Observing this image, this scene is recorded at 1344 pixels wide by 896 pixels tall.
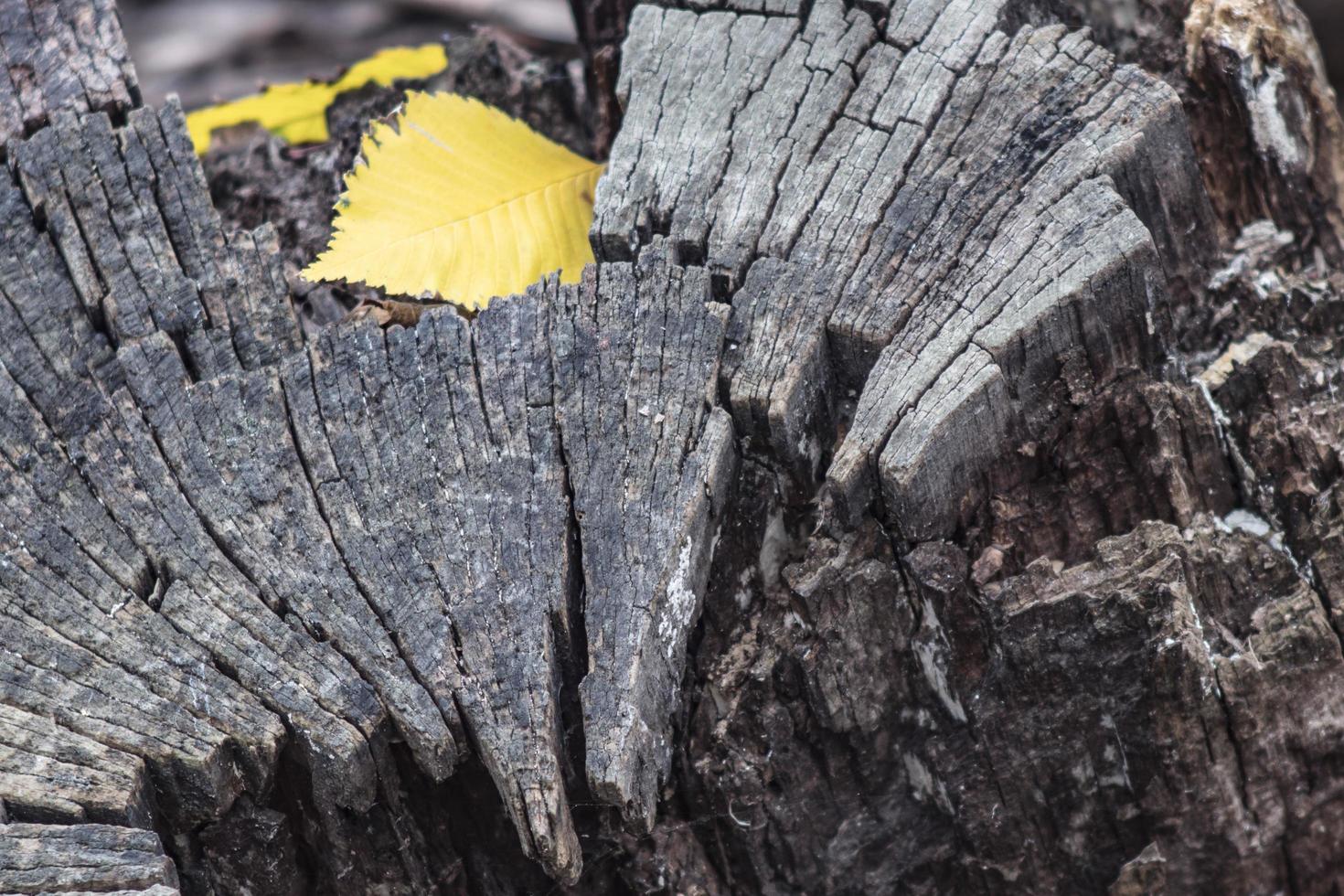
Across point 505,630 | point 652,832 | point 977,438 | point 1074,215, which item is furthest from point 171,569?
point 1074,215

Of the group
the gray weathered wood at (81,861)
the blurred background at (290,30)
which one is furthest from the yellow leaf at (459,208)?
the blurred background at (290,30)

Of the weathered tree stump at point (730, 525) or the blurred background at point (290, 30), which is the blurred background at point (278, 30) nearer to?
the blurred background at point (290, 30)

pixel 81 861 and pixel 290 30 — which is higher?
pixel 290 30

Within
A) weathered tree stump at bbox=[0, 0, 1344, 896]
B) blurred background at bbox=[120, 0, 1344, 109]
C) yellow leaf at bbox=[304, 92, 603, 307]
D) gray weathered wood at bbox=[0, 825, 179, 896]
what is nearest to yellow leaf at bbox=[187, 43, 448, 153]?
yellow leaf at bbox=[304, 92, 603, 307]

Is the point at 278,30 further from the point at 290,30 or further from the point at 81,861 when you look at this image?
the point at 81,861

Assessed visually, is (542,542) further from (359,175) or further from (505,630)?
(359,175)

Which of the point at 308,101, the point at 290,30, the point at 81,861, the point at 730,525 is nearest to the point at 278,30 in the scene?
the point at 290,30
